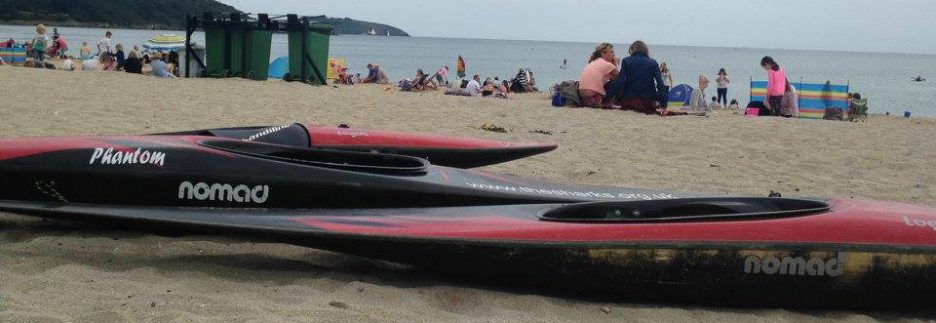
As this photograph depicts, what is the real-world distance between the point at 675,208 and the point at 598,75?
954cm

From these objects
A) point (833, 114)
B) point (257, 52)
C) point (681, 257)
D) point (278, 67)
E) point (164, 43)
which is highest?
point (164, 43)

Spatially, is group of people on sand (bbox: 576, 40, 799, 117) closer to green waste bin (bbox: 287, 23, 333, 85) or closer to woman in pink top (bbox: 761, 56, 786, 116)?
woman in pink top (bbox: 761, 56, 786, 116)

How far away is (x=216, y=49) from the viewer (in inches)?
720

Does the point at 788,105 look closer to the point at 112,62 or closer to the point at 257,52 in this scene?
the point at 257,52

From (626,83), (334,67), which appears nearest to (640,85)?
(626,83)

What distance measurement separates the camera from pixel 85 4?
101 meters

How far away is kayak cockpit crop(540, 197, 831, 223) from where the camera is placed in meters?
4.05

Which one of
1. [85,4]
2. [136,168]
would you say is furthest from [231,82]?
[85,4]

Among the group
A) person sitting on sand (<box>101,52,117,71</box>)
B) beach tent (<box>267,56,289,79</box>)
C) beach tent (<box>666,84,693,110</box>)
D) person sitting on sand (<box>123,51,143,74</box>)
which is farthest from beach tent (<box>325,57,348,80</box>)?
beach tent (<box>666,84,693,110</box>)

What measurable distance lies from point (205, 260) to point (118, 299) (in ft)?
2.46

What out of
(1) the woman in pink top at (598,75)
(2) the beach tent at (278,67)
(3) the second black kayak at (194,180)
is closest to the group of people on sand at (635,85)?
(1) the woman in pink top at (598,75)

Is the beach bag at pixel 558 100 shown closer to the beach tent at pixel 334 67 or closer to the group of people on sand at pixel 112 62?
the group of people on sand at pixel 112 62

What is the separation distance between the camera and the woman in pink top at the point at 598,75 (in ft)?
44.8

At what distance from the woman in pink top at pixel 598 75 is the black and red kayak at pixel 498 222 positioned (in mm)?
9232
